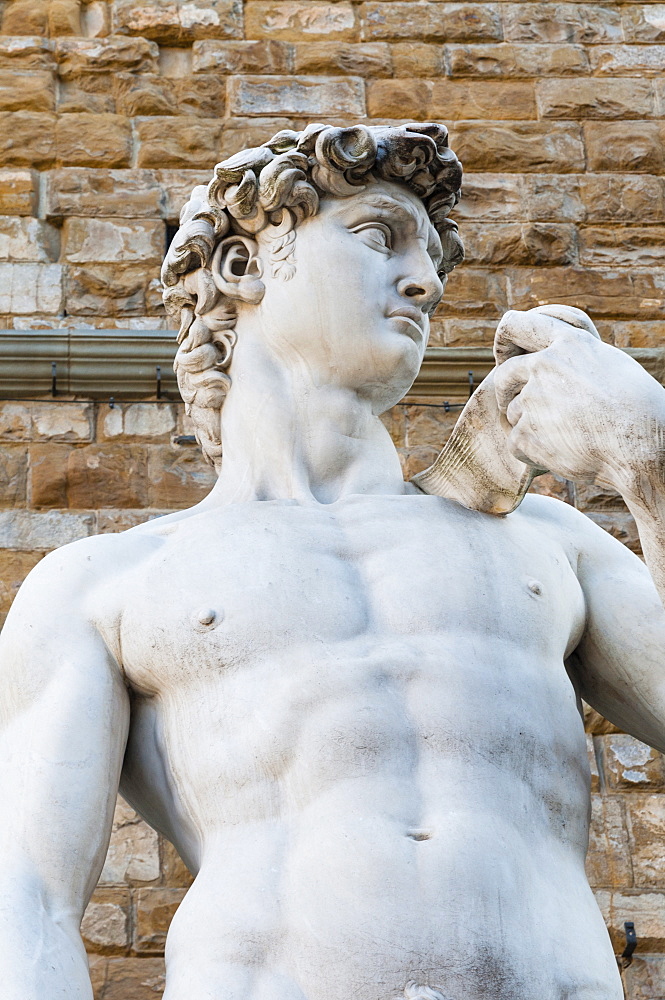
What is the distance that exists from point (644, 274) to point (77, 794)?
11.5 ft

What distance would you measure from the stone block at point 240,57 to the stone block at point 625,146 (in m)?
0.93

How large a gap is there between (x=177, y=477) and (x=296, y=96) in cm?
131

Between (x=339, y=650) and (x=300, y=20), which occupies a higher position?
(x=300, y=20)

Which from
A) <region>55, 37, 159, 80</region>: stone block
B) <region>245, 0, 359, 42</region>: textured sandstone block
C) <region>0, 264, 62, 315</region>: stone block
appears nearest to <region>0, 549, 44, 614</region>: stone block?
<region>0, 264, 62, 315</region>: stone block

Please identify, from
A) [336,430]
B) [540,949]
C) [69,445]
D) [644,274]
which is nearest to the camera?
[540,949]

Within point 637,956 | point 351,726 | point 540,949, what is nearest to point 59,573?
point 351,726

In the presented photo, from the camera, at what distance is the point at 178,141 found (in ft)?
18.7

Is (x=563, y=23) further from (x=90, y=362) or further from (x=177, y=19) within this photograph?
(x=90, y=362)

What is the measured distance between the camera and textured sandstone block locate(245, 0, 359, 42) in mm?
5918

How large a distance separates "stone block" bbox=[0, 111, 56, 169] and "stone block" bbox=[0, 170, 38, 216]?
33 mm

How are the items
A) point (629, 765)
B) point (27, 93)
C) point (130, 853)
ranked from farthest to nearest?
point (27, 93)
point (629, 765)
point (130, 853)

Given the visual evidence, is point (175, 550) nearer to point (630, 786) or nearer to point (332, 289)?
point (332, 289)

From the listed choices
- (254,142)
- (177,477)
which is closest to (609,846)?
(177,477)

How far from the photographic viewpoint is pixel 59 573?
2754 millimetres
